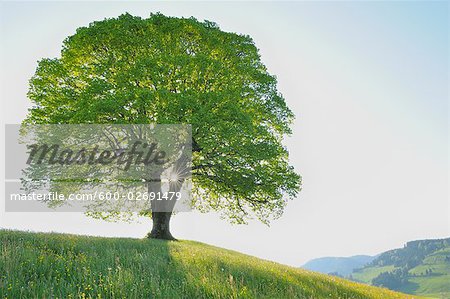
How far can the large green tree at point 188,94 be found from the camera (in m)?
20.9

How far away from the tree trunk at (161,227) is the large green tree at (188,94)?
72mm

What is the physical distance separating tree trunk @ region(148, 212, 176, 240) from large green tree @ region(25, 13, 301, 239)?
0.07m

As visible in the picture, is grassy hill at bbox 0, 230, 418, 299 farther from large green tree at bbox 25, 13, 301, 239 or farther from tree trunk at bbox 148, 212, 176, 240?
tree trunk at bbox 148, 212, 176, 240

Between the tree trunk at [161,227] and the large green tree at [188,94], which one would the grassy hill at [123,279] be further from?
the tree trunk at [161,227]

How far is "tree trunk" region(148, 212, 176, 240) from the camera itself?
87.0ft

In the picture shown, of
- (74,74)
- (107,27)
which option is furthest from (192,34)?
(74,74)

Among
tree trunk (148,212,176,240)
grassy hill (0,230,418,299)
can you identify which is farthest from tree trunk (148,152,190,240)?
grassy hill (0,230,418,299)

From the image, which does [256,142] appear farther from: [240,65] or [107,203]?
[107,203]

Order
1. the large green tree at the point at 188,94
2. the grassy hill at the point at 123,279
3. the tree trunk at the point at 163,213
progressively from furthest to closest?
the tree trunk at the point at 163,213
the large green tree at the point at 188,94
the grassy hill at the point at 123,279

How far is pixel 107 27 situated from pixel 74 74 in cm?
377

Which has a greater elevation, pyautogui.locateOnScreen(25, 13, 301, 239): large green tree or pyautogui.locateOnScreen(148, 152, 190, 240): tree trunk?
pyautogui.locateOnScreen(25, 13, 301, 239): large green tree

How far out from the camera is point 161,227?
26578 mm

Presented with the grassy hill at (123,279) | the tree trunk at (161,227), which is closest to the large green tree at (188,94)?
the tree trunk at (161,227)

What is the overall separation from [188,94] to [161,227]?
35.5 ft
